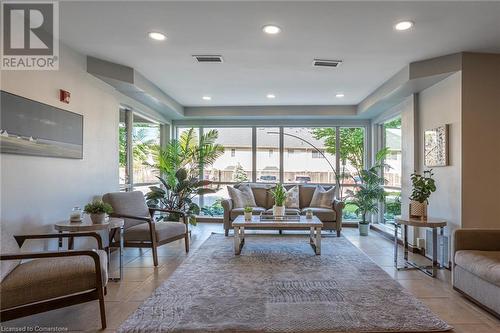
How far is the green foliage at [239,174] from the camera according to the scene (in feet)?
24.9

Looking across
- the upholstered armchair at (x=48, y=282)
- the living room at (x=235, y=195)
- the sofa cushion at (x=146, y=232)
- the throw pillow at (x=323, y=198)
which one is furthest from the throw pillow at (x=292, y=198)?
the upholstered armchair at (x=48, y=282)

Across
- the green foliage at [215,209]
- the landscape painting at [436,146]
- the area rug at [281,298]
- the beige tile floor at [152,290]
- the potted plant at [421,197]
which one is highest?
the landscape painting at [436,146]

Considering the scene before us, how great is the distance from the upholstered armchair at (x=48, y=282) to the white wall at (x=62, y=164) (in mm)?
681

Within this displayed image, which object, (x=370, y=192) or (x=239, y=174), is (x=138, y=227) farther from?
(x=370, y=192)

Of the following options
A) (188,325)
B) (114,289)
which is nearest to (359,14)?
(188,325)

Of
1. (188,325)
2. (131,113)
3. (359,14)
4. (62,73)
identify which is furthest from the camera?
(131,113)

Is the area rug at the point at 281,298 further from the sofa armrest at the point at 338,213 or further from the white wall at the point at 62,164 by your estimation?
the white wall at the point at 62,164

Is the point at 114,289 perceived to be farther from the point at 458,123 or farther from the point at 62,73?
the point at 458,123

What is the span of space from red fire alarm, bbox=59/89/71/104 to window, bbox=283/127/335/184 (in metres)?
4.77

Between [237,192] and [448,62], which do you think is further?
[237,192]

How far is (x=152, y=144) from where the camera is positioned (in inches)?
254

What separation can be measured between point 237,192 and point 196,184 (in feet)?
2.99

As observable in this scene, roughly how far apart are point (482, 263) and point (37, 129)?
4.09m

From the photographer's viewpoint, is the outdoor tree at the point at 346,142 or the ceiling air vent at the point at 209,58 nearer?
the ceiling air vent at the point at 209,58
